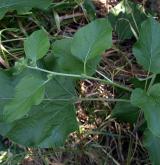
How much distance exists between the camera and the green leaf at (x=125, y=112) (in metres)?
1.05

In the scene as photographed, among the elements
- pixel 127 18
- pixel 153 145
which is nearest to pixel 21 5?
pixel 127 18

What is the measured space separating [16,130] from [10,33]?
35cm

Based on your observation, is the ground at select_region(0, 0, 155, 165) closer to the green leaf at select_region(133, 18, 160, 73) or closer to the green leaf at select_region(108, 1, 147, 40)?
the green leaf at select_region(108, 1, 147, 40)

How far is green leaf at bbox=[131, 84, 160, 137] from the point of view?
827 millimetres

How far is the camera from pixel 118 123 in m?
1.14

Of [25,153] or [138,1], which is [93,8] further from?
[25,153]

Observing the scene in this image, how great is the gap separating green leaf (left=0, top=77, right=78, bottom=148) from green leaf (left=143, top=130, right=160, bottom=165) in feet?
0.58

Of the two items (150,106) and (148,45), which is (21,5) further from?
(150,106)

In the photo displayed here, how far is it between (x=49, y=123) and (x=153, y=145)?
0.26 metres

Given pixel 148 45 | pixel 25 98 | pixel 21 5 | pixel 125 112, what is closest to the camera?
pixel 25 98

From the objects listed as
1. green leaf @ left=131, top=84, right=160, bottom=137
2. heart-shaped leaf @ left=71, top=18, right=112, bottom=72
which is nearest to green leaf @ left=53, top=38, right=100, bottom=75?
heart-shaped leaf @ left=71, top=18, right=112, bottom=72

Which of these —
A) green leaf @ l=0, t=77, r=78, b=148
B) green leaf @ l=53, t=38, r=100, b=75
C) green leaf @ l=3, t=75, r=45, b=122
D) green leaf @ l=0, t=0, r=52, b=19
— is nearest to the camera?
green leaf @ l=3, t=75, r=45, b=122

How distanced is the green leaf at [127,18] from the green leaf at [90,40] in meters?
0.32

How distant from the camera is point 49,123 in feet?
3.39
